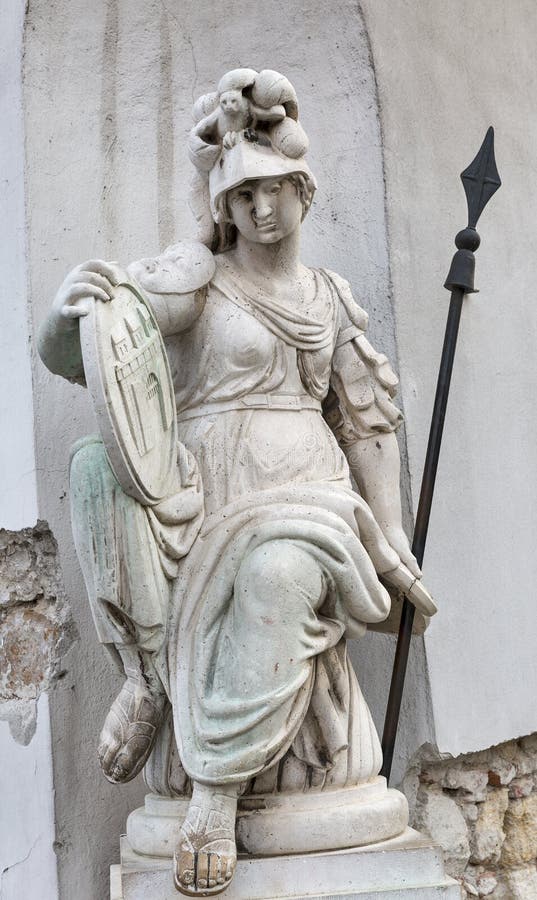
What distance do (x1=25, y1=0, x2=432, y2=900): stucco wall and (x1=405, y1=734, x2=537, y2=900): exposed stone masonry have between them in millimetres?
173

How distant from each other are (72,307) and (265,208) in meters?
0.55

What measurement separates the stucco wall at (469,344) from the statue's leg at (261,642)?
97 centimetres

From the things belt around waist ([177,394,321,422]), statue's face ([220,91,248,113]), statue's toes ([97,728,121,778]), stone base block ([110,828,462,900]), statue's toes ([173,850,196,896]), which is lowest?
stone base block ([110,828,462,900])

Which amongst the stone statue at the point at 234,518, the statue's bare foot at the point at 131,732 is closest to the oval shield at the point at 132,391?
the stone statue at the point at 234,518

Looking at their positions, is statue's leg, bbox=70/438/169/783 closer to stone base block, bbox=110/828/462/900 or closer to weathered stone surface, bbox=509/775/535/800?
stone base block, bbox=110/828/462/900

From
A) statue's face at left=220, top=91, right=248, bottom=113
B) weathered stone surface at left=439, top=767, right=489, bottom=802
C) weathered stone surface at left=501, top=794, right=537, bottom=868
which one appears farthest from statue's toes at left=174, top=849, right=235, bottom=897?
statue's face at left=220, top=91, right=248, bottom=113

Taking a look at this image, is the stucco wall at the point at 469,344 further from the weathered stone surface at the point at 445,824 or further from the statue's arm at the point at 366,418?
the statue's arm at the point at 366,418

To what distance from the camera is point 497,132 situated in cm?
400

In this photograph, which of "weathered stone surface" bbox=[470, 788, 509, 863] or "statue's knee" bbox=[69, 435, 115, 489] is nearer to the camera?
"statue's knee" bbox=[69, 435, 115, 489]

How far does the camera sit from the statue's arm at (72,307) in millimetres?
2510

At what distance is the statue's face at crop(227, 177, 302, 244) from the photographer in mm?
2785

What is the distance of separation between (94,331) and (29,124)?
4.32ft

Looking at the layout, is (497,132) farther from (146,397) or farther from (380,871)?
(380,871)

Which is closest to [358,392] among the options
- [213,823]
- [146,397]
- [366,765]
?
[146,397]
